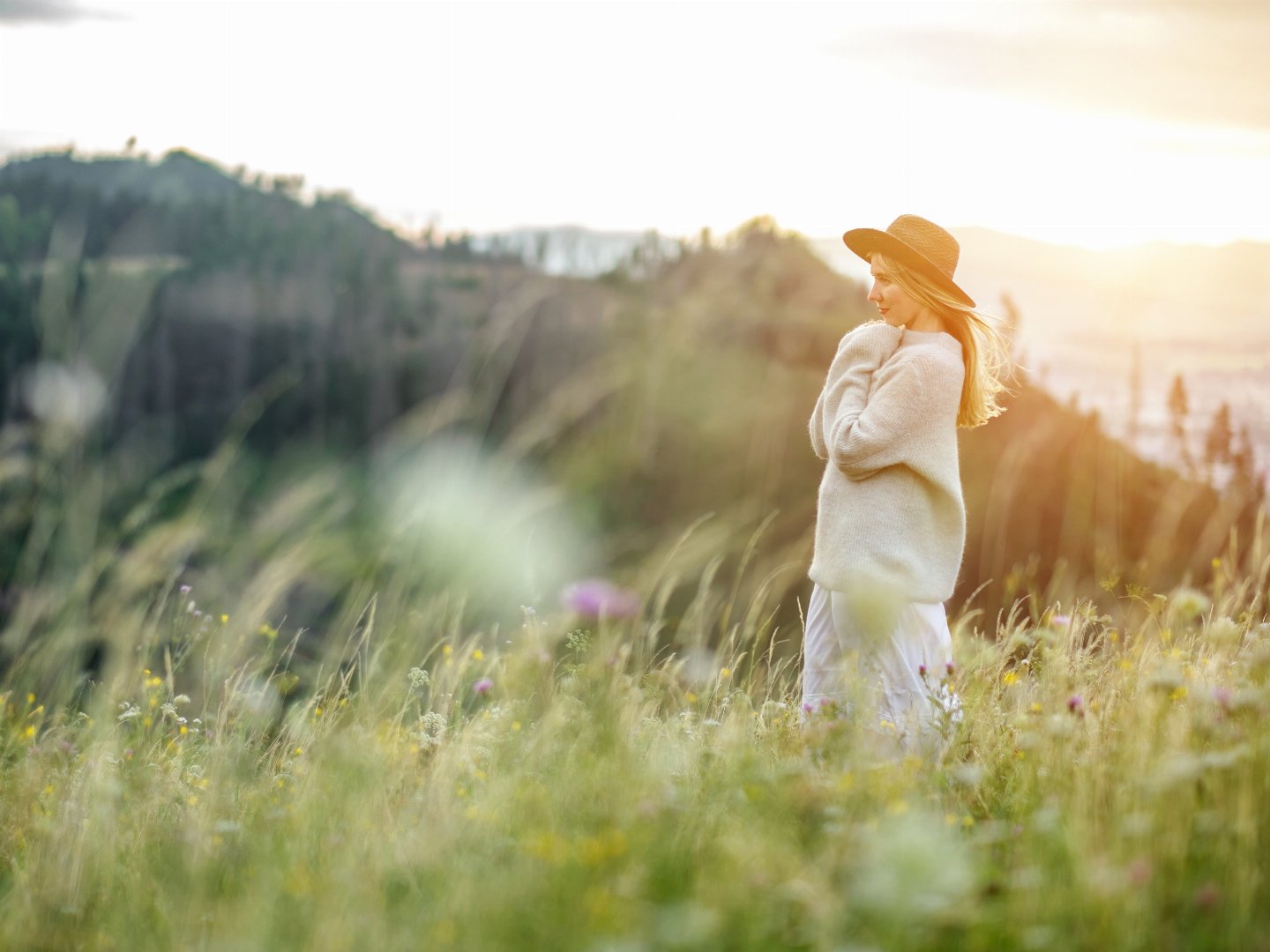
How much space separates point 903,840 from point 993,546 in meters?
34.6

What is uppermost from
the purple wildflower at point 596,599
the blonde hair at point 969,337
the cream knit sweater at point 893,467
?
the blonde hair at point 969,337

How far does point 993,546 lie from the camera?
1344 inches

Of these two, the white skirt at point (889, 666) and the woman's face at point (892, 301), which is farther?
the woman's face at point (892, 301)

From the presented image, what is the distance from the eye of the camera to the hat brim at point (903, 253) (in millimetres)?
3164

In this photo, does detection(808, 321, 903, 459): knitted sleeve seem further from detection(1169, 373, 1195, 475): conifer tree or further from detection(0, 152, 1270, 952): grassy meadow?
Result: detection(1169, 373, 1195, 475): conifer tree

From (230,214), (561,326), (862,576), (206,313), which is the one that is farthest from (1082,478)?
(230,214)

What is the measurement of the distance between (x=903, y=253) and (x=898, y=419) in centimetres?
53

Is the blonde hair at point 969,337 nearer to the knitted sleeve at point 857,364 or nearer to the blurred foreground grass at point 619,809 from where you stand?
the knitted sleeve at point 857,364

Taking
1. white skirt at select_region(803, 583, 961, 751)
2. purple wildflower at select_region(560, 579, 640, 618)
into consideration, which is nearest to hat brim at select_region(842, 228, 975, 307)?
white skirt at select_region(803, 583, 961, 751)

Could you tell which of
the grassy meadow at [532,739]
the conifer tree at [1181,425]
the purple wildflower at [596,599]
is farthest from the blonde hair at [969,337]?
the conifer tree at [1181,425]

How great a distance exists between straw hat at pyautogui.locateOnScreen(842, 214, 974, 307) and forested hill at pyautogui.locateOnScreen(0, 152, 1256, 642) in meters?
17.9

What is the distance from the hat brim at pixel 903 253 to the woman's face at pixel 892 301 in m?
0.04

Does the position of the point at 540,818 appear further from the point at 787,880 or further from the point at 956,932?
the point at 956,932

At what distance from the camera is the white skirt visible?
8.41 ft
